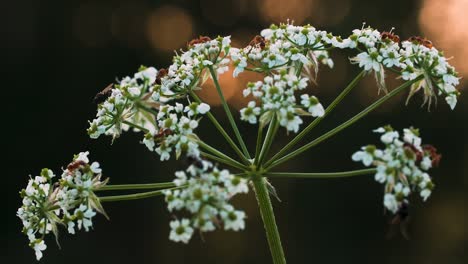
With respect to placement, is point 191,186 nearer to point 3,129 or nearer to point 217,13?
point 3,129

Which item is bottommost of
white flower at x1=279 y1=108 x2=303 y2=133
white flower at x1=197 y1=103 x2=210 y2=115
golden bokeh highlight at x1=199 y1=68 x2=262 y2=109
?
white flower at x1=279 y1=108 x2=303 y2=133

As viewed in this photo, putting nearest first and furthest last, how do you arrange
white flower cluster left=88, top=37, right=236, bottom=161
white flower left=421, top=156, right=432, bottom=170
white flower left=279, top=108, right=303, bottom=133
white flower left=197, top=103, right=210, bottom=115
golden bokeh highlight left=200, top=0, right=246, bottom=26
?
white flower left=421, top=156, right=432, bottom=170 < white flower left=279, top=108, right=303, bottom=133 < white flower cluster left=88, top=37, right=236, bottom=161 < white flower left=197, top=103, right=210, bottom=115 < golden bokeh highlight left=200, top=0, right=246, bottom=26

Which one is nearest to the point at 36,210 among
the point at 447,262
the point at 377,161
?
the point at 377,161

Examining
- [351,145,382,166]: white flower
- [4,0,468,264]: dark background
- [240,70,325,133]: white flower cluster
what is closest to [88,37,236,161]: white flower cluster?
[240,70,325,133]: white flower cluster

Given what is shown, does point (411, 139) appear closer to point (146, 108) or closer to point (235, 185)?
point (235, 185)

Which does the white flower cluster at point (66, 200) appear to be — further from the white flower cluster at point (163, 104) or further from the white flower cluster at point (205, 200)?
the white flower cluster at point (205, 200)

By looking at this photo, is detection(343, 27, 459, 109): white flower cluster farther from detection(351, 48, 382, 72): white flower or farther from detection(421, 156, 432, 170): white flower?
detection(421, 156, 432, 170): white flower
